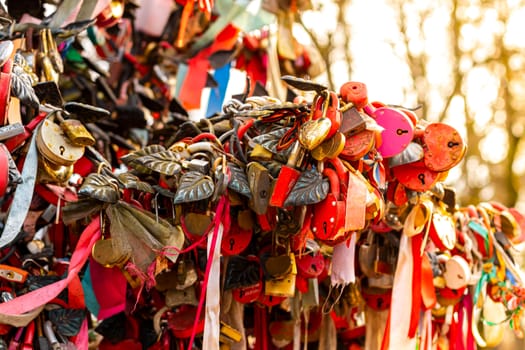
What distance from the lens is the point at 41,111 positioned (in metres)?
0.87

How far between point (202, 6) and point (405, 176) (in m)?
0.57

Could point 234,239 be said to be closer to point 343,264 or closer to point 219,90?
point 343,264

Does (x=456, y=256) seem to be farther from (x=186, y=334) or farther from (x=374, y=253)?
(x=186, y=334)

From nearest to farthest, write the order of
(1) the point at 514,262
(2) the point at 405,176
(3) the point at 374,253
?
(2) the point at 405,176, (3) the point at 374,253, (1) the point at 514,262

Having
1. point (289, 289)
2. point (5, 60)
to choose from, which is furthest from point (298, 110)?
point (5, 60)

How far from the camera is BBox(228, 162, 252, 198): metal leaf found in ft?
2.69

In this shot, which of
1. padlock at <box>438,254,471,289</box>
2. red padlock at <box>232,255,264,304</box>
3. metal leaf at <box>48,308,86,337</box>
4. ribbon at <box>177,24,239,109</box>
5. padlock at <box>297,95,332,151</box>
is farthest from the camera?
ribbon at <box>177,24,239,109</box>

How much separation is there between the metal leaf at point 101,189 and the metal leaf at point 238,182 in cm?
15

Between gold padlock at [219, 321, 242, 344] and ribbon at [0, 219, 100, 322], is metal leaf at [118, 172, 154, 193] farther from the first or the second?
gold padlock at [219, 321, 242, 344]

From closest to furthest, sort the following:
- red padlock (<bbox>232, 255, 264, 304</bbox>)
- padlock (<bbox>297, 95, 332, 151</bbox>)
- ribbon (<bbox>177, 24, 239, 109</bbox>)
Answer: padlock (<bbox>297, 95, 332, 151</bbox>) < red padlock (<bbox>232, 255, 264, 304</bbox>) < ribbon (<bbox>177, 24, 239, 109</bbox>)

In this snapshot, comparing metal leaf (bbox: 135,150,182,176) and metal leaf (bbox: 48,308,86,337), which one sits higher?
metal leaf (bbox: 135,150,182,176)

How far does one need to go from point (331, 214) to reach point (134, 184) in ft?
0.87

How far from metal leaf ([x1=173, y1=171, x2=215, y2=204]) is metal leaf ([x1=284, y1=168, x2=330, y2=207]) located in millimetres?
96

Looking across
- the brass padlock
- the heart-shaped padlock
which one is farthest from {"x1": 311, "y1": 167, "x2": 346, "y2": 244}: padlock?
the brass padlock
